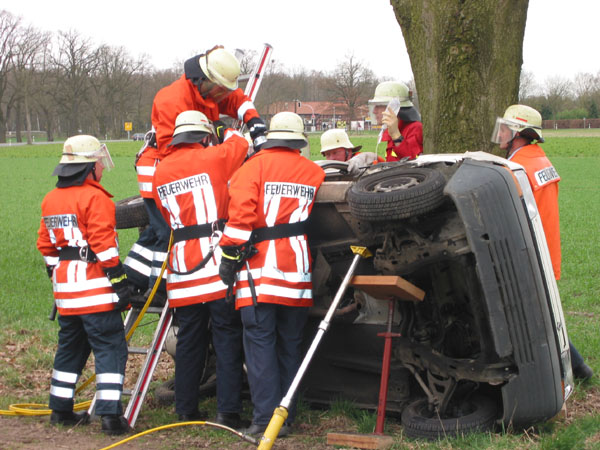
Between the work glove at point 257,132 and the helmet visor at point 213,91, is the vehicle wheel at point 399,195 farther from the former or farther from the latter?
the helmet visor at point 213,91

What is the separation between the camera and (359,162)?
243 inches

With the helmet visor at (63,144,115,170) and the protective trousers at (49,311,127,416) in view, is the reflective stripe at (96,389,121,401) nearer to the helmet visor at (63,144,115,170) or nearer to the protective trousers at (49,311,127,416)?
the protective trousers at (49,311,127,416)

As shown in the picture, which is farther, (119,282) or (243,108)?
(243,108)

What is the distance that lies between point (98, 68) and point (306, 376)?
242 feet

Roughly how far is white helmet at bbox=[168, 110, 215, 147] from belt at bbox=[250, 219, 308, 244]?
2.78 ft

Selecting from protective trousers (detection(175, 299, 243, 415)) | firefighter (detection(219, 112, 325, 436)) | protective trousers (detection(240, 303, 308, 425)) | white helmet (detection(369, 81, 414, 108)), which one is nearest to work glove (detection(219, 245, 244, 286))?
firefighter (detection(219, 112, 325, 436))

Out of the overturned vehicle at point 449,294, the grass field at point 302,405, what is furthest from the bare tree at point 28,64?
the overturned vehicle at point 449,294

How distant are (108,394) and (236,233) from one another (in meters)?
1.53

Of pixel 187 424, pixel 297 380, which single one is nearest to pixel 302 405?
pixel 187 424

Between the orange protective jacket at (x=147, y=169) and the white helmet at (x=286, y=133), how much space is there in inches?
43.4

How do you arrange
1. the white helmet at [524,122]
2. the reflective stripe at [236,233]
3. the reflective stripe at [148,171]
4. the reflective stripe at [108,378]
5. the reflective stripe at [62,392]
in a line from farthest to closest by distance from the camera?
the reflective stripe at [148,171], the white helmet at [524,122], the reflective stripe at [62,392], the reflective stripe at [108,378], the reflective stripe at [236,233]

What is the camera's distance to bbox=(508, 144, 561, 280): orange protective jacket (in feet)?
17.3

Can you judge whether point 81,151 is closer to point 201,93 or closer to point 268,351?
point 201,93

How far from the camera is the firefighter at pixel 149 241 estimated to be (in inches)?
225
